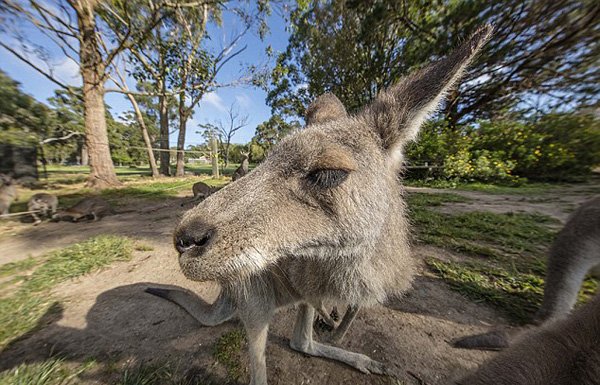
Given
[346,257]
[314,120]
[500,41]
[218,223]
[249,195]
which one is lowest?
[346,257]

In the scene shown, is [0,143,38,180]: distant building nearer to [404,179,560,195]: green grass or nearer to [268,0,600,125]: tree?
[268,0,600,125]: tree

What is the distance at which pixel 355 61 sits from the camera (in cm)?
1305

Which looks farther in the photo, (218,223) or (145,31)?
(145,31)

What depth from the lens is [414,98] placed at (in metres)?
1.24

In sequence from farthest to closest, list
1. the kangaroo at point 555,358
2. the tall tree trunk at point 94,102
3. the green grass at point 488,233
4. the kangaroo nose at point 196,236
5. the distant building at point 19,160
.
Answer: the distant building at point 19,160 < the tall tree trunk at point 94,102 < the green grass at point 488,233 < the kangaroo nose at point 196,236 < the kangaroo at point 555,358

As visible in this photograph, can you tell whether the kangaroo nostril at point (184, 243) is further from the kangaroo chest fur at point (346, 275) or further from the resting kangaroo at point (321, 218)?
the kangaroo chest fur at point (346, 275)

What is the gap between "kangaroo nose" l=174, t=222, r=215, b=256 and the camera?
91cm

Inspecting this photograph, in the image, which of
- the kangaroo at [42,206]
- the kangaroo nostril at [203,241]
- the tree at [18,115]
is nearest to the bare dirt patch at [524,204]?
the kangaroo nostril at [203,241]

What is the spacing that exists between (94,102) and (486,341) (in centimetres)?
1153

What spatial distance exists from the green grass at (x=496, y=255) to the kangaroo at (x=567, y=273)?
0.37 meters

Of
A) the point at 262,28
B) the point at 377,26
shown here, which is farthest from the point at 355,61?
the point at 262,28

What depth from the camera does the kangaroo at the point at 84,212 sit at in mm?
5005

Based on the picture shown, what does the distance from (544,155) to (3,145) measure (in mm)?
22079

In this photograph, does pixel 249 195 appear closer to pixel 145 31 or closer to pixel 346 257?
pixel 346 257
